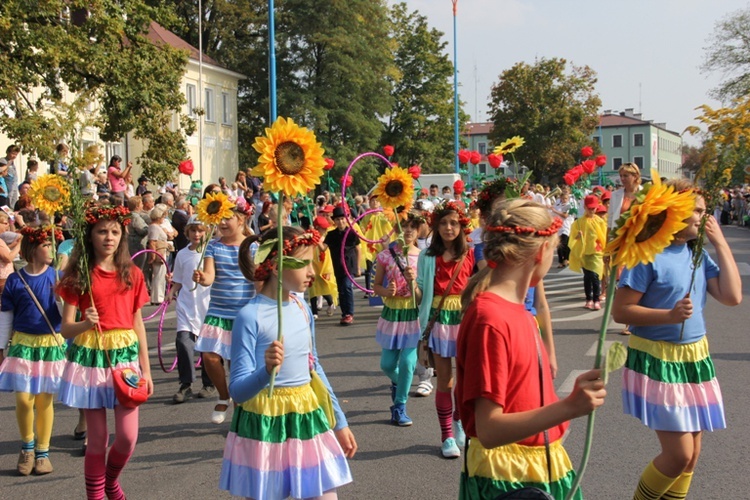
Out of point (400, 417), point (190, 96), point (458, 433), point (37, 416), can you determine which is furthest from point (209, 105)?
point (458, 433)

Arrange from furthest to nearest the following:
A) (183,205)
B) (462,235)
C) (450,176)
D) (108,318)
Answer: (450,176), (183,205), (462,235), (108,318)

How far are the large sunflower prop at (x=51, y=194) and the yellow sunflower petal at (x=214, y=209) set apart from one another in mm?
1399

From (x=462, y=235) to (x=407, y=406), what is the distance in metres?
2.00

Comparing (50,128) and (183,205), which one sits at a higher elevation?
(50,128)

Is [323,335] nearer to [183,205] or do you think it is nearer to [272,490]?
[183,205]

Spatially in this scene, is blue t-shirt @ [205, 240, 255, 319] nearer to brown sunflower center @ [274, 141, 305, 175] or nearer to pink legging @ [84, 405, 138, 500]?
pink legging @ [84, 405, 138, 500]

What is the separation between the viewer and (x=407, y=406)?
24.9 ft

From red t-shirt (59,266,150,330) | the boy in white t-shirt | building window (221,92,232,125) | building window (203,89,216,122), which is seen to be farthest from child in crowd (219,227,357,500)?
building window (221,92,232,125)

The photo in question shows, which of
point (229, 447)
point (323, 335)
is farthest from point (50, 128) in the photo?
point (229, 447)

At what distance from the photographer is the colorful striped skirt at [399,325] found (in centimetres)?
698

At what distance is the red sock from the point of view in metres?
4.65

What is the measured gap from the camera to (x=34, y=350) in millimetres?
5980

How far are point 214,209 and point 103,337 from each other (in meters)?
2.18

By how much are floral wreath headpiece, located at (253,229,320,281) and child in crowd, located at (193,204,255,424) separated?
3.29 m
